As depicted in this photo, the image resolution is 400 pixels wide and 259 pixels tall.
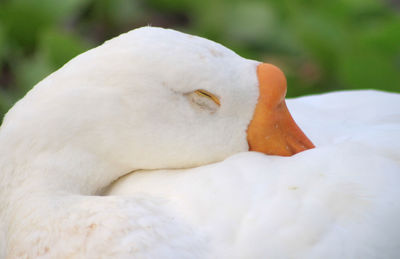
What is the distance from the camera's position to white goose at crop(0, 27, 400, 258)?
4.11ft

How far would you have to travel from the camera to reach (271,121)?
4.67 feet

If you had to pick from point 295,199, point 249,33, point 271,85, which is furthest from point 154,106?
point 249,33

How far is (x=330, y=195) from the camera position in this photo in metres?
1.28

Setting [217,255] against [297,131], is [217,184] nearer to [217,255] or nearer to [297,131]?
[217,255]

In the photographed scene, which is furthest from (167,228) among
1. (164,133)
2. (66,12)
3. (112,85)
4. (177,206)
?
(66,12)

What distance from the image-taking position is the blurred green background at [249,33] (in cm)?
264

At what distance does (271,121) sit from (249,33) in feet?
6.49

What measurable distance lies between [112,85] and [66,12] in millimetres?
1755

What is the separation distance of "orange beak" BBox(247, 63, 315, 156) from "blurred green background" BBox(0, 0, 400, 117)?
1.23 metres

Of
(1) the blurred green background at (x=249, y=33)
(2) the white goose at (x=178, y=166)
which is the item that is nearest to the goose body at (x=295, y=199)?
(2) the white goose at (x=178, y=166)

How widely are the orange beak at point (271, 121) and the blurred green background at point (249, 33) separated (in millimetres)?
1234

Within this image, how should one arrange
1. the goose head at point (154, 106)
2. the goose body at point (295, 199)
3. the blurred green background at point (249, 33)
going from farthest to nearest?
the blurred green background at point (249, 33) → the goose head at point (154, 106) → the goose body at point (295, 199)

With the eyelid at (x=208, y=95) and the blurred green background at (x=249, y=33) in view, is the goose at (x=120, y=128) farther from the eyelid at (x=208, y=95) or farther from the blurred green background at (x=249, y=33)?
the blurred green background at (x=249, y=33)

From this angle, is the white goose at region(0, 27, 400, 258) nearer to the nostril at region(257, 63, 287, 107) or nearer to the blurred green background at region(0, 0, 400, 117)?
the nostril at region(257, 63, 287, 107)
